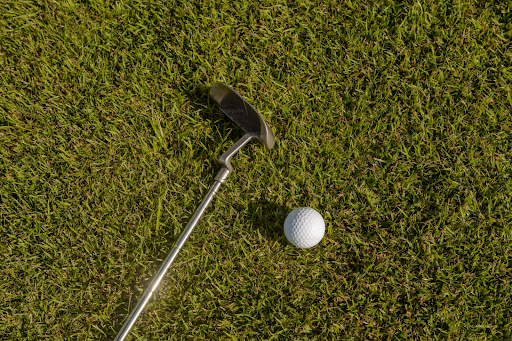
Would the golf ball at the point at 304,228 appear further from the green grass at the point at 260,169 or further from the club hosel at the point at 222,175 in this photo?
the club hosel at the point at 222,175

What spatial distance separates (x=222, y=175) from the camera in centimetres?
308

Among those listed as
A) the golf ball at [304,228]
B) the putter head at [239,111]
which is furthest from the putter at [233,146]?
the golf ball at [304,228]

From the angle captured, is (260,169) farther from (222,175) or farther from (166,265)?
(166,265)

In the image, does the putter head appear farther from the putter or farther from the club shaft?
the club shaft

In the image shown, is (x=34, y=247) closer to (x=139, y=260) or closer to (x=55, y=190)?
(x=55, y=190)

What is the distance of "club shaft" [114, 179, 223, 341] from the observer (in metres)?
2.85

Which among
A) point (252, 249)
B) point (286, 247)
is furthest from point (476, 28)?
point (252, 249)

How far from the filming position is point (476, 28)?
351 cm

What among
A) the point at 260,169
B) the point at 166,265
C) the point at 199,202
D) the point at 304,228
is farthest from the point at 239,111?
the point at 166,265

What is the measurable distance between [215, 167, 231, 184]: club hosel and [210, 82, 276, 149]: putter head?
0.41m

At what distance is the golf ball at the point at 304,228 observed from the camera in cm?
291

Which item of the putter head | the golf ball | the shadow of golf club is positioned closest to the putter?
the putter head

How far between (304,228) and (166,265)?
122 cm

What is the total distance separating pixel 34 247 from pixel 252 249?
2.05 metres
